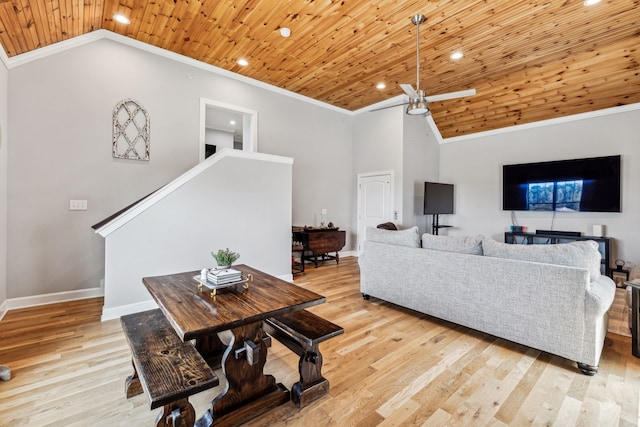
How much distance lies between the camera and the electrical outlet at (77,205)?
3.49 meters

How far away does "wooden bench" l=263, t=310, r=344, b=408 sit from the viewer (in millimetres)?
1674

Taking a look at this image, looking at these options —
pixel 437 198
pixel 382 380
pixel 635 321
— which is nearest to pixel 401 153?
pixel 437 198

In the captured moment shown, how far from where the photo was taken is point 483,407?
1.66 m

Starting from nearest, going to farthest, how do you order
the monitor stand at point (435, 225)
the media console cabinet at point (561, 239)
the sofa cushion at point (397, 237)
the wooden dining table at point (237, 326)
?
the wooden dining table at point (237, 326) → the sofa cushion at point (397, 237) → the media console cabinet at point (561, 239) → the monitor stand at point (435, 225)

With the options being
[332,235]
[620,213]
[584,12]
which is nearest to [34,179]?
[332,235]

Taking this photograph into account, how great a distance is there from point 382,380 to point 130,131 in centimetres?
426

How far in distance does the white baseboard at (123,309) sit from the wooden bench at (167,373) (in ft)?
4.69

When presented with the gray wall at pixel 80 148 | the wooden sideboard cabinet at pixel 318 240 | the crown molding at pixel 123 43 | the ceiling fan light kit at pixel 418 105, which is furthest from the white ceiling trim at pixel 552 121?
the gray wall at pixel 80 148

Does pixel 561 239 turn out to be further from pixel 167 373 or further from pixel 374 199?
pixel 167 373

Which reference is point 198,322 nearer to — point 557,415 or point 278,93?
point 557,415

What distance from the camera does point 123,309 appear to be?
115 inches

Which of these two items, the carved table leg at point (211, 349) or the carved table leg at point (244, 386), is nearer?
the carved table leg at point (244, 386)

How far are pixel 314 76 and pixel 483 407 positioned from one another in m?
4.92

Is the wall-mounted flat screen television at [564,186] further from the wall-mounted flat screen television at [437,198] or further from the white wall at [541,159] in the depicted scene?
the wall-mounted flat screen television at [437,198]
